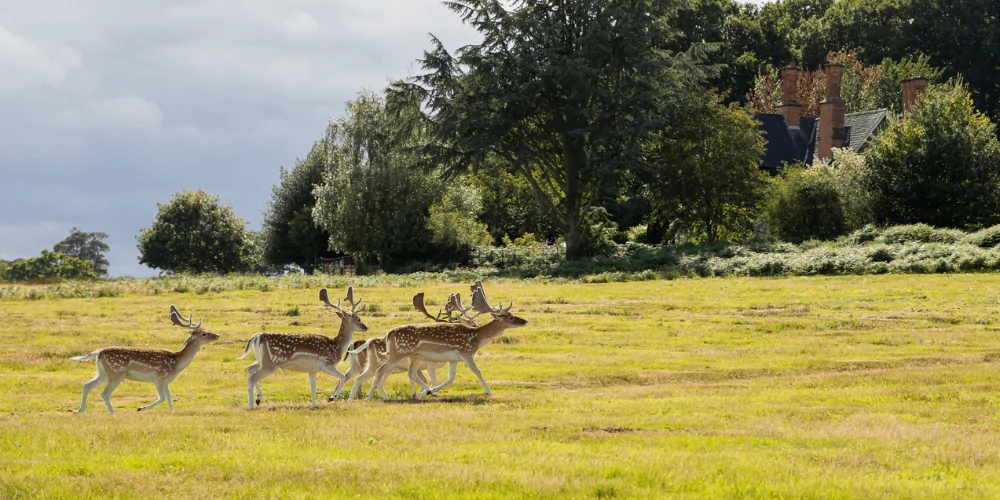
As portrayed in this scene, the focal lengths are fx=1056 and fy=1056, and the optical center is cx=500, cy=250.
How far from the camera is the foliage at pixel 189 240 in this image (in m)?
86.8

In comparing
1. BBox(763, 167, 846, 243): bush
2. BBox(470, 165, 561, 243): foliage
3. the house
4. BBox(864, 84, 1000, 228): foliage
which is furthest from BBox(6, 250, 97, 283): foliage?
BBox(864, 84, 1000, 228): foliage

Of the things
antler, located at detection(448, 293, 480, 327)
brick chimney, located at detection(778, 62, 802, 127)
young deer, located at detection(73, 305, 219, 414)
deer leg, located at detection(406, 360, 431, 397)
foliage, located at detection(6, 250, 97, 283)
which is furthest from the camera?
foliage, located at detection(6, 250, 97, 283)

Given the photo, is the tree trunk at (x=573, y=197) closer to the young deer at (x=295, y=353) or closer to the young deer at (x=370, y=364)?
the young deer at (x=370, y=364)

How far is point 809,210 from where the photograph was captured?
6325 cm

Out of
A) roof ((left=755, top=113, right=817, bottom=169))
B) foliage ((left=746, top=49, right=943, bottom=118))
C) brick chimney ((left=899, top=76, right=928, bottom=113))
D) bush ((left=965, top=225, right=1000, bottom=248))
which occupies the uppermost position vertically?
foliage ((left=746, top=49, right=943, bottom=118))

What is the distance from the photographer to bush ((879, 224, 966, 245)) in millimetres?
53594

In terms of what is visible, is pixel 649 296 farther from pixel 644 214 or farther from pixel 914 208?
pixel 644 214

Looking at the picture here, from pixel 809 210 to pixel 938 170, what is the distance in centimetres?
753

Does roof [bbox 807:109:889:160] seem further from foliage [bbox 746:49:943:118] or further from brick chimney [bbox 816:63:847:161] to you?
foliage [bbox 746:49:943:118]

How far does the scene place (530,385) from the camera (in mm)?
20188

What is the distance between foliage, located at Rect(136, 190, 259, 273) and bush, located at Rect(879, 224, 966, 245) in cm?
5340

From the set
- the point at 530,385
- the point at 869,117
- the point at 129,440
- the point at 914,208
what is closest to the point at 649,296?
the point at 530,385

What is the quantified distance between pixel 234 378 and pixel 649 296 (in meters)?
23.4

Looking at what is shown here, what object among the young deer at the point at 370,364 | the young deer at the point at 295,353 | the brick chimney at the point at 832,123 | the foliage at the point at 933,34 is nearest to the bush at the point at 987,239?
the brick chimney at the point at 832,123
